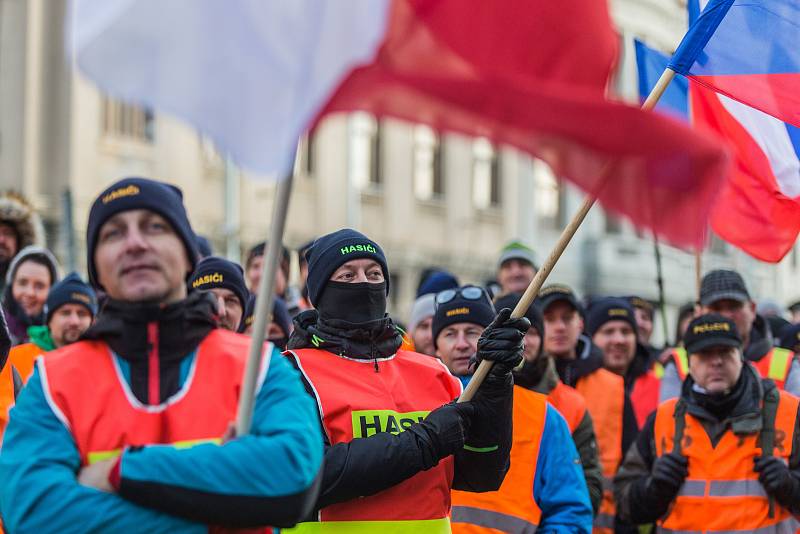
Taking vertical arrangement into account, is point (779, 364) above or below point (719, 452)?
above

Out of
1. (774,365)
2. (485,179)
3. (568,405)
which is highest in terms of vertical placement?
(485,179)

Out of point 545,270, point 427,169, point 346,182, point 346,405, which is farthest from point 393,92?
point 427,169

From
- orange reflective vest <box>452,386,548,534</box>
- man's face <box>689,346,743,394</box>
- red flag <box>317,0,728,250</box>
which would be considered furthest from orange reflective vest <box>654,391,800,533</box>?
red flag <box>317,0,728,250</box>

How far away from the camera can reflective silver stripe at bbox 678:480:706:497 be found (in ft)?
22.1

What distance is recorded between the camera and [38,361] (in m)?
3.56

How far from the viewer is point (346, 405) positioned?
481 cm

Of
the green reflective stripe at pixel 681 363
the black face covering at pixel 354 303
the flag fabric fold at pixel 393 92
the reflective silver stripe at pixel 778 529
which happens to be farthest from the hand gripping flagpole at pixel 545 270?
the green reflective stripe at pixel 681 363

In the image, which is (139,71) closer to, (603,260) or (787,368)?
(787,368)

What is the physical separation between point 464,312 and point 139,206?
9.39 feet

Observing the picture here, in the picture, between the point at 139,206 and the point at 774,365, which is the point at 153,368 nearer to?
the point at 139,206

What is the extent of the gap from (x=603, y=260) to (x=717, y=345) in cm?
2935

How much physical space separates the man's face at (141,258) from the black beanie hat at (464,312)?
2.73m

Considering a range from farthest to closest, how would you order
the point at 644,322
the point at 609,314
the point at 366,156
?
1. the point at 366,156
2. the point at 644,322
3. the point at 609,314

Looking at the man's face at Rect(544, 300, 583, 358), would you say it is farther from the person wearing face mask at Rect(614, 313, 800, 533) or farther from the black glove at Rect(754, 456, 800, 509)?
the black glove at Rect(754, 456, 800, 509)
